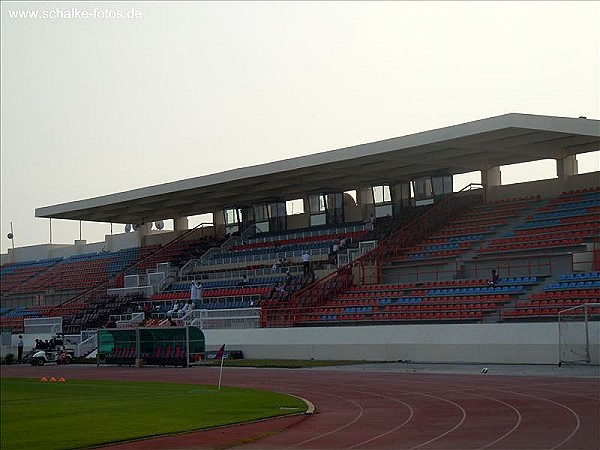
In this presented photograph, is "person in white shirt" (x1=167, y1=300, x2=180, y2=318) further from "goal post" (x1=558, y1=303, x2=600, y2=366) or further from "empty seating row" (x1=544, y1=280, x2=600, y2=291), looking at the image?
"goal post" (x1=558, y1=303, x2=600, y2=366)

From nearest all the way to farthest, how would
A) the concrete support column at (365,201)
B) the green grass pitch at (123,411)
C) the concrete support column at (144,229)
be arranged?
the green grass pitch at (123,411) < the concrete support column at (365,201) < the concrete support column at (144,229)

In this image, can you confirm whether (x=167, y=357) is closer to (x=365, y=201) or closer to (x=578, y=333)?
(x=578, y=333)

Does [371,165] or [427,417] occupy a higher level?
[371,165]

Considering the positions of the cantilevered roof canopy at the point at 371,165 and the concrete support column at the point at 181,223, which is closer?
the cantilevered roof canopy at the point at 371,165

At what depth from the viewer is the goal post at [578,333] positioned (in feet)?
105

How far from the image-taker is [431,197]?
54.8 m

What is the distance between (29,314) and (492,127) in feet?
72.6

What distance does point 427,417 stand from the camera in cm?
1912

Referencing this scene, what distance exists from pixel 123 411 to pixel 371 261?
28.4 metres

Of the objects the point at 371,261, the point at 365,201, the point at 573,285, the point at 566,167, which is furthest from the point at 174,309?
the point at 573,285

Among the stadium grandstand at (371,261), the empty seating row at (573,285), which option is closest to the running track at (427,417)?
the stadium grandstand at (371,261)

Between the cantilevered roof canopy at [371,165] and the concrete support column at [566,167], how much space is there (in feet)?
1.04

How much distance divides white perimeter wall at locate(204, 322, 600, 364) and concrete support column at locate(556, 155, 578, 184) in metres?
14.2

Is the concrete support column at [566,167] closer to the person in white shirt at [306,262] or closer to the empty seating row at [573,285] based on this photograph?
the empty seating row at [573,285]
